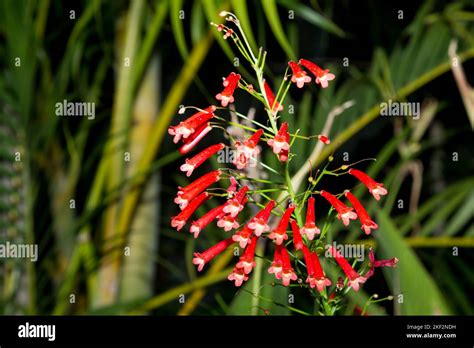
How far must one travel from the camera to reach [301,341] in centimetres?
74

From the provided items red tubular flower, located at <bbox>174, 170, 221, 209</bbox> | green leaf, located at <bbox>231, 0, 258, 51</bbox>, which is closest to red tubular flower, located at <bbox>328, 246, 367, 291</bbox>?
red tubular flower, located at <bbox>174, 170, 221, 209</bbox>

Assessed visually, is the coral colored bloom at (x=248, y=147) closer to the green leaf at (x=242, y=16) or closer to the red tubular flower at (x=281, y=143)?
the red tubular flower at (x=281, y=143)

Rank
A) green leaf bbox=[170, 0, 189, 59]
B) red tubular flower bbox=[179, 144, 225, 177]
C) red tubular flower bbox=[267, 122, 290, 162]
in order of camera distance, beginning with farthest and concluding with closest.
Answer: green leaf bbox=[170, 0, 189, 59] → red tubular flower bbox=[179, 144, 225, 177] → red tubular flower bbox=[267, 122, 290, 162]

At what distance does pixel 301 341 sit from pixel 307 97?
0.42 m

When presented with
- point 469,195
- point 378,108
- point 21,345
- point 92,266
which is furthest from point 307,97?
point 21,345

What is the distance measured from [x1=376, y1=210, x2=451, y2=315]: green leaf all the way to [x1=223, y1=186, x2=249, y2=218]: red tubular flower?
0.46 ft

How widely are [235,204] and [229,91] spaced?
3.4 inches

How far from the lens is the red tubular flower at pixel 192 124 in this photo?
1.63ft

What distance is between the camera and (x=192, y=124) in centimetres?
51

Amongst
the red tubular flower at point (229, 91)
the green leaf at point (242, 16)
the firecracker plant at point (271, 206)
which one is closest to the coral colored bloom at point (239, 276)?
the firecracker plant at point (271, 206)

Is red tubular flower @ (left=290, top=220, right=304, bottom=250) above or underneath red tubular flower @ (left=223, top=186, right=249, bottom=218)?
underneath

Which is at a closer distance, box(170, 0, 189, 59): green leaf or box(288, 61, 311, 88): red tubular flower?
box(288, 61, 311, 88): red tubular flower

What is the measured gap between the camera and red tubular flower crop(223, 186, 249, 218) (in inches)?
18.0

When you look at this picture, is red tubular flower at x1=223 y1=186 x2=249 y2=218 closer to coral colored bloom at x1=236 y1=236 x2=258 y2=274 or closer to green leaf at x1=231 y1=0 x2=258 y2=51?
coral colored bloom at x1=236 y1=236 x2=258 y2=274
